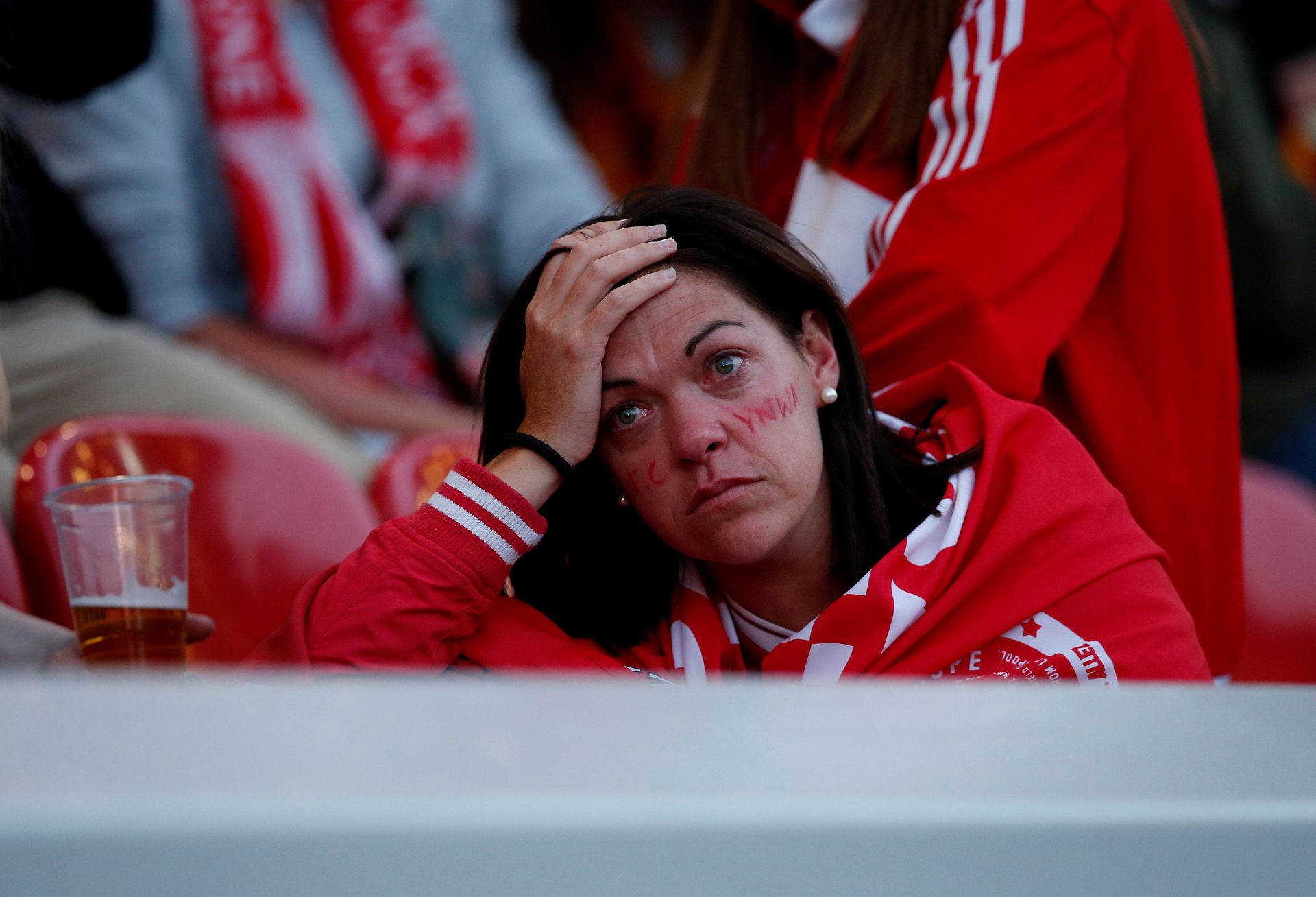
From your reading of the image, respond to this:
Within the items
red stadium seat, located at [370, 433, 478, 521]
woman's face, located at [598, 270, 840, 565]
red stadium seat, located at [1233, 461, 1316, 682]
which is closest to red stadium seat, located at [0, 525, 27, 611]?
red stadium seat, located at [370, 433, 478, 521]

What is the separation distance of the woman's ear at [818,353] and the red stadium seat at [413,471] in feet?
2.55

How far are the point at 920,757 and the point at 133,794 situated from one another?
0.23 meters

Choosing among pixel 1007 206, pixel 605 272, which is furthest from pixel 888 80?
pixel 605 272

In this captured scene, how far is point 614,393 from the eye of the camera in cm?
108

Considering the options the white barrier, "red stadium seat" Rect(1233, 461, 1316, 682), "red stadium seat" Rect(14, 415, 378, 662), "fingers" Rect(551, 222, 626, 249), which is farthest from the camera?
"red stadium seat" Rect(1233, 461, 1316, 682)

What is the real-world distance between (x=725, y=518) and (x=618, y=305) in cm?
20

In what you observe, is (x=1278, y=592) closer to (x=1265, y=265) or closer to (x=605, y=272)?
(x=1265, y=265)

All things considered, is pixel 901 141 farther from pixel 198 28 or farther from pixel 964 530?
pixel 198 28

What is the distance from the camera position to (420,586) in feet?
3.30

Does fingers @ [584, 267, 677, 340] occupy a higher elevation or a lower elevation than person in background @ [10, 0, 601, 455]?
higher

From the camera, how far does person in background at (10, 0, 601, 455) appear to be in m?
2.58

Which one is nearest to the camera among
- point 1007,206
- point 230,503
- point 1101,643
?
point 1101,643

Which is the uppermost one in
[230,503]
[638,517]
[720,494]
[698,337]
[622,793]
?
[622,793]

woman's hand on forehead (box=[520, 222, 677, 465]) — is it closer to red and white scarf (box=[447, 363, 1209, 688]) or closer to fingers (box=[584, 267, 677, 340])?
fingers (box=[584, 267, 677, 340])
